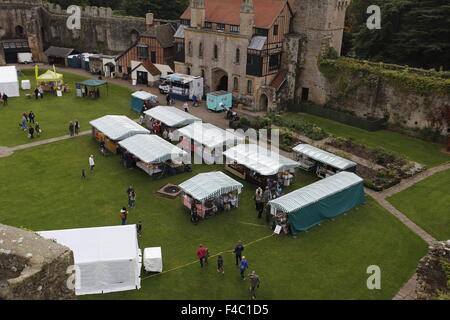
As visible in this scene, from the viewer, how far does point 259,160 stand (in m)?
26.7

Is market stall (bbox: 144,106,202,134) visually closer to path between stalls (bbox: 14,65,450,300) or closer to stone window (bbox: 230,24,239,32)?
path between stalls (bbox: 14,65,450,300)

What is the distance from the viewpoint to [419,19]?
4056 cm

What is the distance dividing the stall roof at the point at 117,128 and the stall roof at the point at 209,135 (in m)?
3.00

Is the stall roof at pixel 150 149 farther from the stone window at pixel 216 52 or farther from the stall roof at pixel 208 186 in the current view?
the stone window at pixel 216 52

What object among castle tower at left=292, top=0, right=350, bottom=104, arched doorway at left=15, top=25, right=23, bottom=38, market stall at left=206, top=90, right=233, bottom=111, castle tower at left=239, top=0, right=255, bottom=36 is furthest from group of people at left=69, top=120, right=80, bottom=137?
arched doorway at left=15, top=25, right=23, bottom=38

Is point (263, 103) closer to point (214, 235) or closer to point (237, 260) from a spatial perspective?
point (214, 235)

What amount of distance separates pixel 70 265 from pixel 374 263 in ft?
44.5

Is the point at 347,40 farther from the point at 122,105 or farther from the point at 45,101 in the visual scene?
the point at 45,101

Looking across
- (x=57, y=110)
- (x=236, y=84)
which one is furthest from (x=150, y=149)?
(x=236, y=84)

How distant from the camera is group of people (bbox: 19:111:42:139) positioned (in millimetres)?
32831

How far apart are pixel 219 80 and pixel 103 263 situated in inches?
1208

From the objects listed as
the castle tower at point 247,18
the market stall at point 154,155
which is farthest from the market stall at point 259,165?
the castle tower at point 247,18

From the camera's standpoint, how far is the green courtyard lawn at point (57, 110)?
111ft

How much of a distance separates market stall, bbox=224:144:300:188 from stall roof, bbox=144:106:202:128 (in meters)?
6.54
